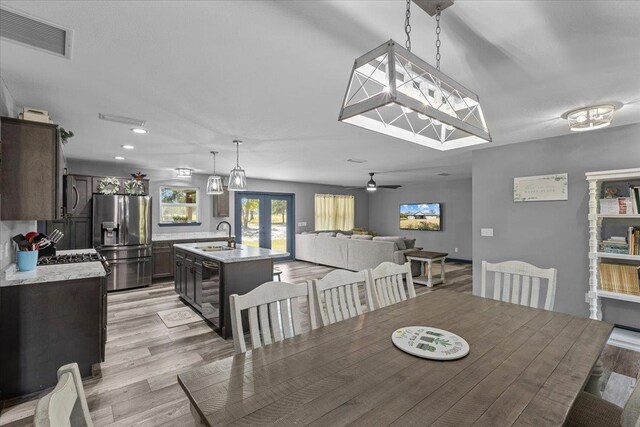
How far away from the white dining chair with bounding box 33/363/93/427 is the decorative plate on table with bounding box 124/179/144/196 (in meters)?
5.67

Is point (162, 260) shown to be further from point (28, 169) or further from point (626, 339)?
point (626, 339)

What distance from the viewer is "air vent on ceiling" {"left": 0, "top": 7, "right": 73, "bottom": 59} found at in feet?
5.09

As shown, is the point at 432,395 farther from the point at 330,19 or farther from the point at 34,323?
the point at 34,323

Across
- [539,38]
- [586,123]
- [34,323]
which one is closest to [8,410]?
[34,323]

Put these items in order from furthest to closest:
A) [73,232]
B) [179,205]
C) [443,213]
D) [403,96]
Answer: [443,213] → [179,205] → [73,232] → [403,96]

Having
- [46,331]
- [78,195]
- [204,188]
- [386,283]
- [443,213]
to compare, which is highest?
[204,188]

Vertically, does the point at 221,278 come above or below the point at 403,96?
below

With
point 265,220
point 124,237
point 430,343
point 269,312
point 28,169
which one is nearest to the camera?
point 430,343

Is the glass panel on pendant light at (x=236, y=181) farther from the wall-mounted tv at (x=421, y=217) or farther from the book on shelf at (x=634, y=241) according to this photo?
the wall-mounted tv at (x=421, y=217)

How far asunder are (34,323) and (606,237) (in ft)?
18.3

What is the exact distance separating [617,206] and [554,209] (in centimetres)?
63

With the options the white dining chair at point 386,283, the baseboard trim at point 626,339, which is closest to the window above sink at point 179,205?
the white dining chair at point 386,283

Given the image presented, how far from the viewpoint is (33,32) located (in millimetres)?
1646

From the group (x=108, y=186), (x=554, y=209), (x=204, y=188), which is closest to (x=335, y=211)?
(x=204, y=188)
